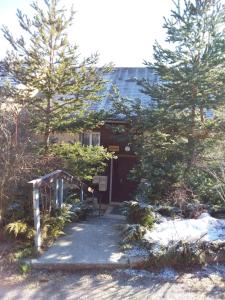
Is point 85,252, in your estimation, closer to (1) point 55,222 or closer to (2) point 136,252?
(2) point 136,252

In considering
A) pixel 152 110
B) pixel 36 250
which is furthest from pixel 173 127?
pixel 36 250

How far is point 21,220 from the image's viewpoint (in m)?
7.15

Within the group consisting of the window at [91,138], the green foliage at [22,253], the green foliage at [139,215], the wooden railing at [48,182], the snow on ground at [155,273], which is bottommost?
the snow on ground at [155,273]

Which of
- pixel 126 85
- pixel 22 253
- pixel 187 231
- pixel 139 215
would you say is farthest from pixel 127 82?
pixel 22 253

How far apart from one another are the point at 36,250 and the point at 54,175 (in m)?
1.95

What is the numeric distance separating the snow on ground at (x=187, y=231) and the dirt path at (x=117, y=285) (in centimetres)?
67

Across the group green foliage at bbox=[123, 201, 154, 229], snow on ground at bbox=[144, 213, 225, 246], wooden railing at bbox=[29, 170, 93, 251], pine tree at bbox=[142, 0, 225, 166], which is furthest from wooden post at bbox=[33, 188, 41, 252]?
pine tree at bbox=[142, 0, 225, 166]

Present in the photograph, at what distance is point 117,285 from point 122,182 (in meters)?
9.76

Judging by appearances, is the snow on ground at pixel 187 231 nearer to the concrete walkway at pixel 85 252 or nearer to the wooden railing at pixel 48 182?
the concrete walkway at pixel 85 252

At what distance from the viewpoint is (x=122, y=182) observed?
1520 cm

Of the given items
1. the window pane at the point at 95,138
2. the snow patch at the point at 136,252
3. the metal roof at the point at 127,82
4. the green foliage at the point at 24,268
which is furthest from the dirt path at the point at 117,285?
the metal roof at the point at 127,82

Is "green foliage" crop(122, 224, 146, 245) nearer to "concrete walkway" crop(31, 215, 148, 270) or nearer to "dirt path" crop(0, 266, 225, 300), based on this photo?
"concrete walkway" crop(31, 215, 148, 270)

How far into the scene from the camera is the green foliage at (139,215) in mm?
7531

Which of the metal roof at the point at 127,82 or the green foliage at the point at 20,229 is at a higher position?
the metal roof at the point at 127,82
